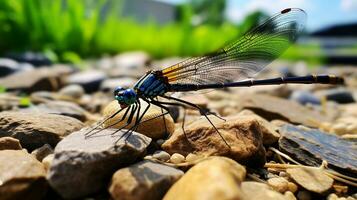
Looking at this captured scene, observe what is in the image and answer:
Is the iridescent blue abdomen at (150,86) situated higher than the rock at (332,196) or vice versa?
the iridescent blue abdomen at (150,86)

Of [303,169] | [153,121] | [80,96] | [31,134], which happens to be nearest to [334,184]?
[303,169]

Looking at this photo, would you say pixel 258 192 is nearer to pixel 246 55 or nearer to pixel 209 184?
pixel 209 184

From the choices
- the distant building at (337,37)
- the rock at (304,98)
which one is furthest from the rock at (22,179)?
the distant building at (337,37)

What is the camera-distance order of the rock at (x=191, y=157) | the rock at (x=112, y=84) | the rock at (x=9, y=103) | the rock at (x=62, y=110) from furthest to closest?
the rock at (x=112, y=84)
the rock at (x=9, y=103)
the rock at (x=62, y=110)
the rock at (x=191, y=157)

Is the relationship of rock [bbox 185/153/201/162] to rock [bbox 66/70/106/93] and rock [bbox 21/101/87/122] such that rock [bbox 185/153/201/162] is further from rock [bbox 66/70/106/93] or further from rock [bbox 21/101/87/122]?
rock [bbox 66/70/106/93]

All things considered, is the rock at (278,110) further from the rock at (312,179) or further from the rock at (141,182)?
the rock at (141,182)

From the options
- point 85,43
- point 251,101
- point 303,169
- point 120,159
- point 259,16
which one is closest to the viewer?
point 120,159

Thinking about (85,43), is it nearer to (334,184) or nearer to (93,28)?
(93,28)
